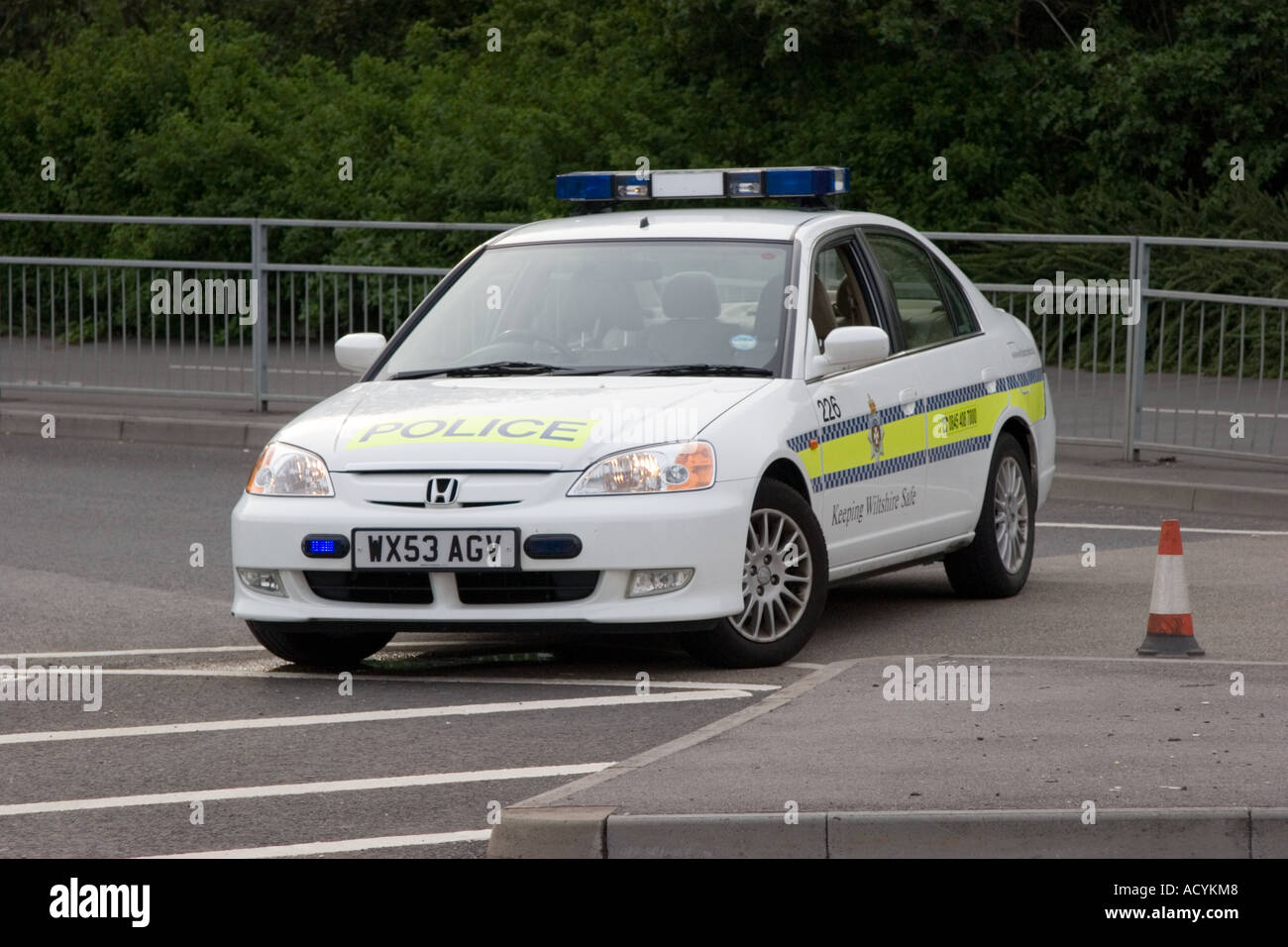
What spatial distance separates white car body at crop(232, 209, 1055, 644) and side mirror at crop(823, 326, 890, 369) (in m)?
0.11

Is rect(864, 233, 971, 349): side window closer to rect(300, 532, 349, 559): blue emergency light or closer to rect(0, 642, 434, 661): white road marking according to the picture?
rect(300, 532, 349, 559): blue emergency light

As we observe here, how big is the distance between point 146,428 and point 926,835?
12.8 m

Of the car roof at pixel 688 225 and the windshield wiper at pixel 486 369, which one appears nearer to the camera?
the windshield wiper at pixel 486 369

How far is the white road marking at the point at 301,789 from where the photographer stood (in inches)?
260

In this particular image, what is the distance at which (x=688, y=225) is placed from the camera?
384 inches

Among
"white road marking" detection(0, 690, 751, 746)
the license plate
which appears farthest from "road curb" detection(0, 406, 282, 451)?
"white road marking" detection(0, 690, 751, 746)

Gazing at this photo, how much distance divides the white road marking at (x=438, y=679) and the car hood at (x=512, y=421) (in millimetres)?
811

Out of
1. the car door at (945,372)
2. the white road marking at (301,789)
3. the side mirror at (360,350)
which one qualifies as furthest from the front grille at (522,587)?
the car door at (945,372)

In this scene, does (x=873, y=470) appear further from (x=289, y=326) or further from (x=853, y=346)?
(x=289, y=326)

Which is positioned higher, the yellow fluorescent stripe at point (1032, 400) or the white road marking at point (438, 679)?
the yellow fluorescent stripe at point (1032, 400)

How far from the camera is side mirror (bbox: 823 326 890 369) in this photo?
29.4ft

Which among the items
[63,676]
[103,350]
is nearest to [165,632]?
[63,676]

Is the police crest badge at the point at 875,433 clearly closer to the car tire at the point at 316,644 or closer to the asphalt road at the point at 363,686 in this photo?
the asphalt road at the point at 363,686

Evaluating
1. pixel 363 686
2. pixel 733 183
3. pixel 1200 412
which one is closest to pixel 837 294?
pixel 733 183
